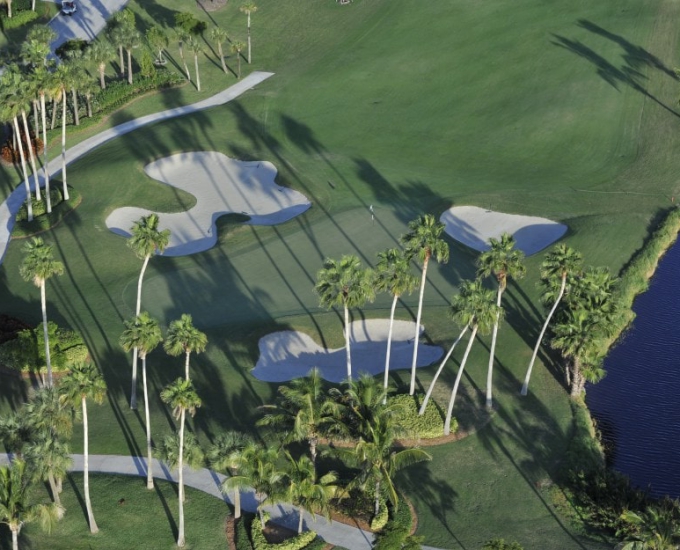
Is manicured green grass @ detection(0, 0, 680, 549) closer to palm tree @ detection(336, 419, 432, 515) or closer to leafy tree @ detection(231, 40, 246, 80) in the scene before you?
leafy tree @ detection(231, 40, 246, 80)

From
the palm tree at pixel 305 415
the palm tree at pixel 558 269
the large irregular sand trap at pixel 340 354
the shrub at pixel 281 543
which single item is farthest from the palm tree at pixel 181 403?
the palm tree at pixel 558 269

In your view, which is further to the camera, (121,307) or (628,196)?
(628,196)

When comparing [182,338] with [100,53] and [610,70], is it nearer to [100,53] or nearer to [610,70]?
[100,53]

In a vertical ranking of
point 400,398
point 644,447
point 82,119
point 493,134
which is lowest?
point 644,447

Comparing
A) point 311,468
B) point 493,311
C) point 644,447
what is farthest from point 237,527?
point 644,447

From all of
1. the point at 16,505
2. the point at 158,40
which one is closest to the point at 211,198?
the point at 158,40

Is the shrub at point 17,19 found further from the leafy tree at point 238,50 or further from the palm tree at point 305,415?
the palm tree at point 305,415

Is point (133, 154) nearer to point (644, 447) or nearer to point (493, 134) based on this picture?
point (493, 134)
